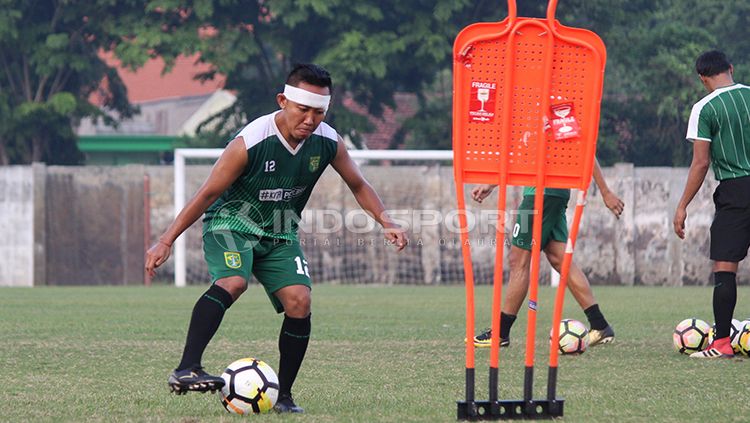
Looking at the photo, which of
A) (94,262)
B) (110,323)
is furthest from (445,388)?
(94,262)

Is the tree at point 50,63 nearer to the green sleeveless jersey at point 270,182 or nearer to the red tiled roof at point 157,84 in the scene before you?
the green sleeveless jersey at point 270,182

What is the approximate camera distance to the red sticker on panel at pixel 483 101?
18.7ft

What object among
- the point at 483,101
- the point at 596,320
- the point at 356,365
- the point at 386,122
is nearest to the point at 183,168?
the point at 596,320

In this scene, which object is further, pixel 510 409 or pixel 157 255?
pixel 157 255

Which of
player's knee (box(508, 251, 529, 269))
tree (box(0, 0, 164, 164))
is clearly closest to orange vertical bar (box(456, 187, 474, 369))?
player's knee (box(508, 251, 529, 269))

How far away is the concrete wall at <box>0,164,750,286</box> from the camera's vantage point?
2244cm

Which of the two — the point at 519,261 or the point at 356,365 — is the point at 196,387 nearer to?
the point at 356,365

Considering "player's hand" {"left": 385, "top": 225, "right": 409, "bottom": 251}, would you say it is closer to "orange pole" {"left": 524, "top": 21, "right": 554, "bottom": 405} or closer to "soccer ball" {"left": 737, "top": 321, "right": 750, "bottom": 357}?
"orange pole" {"left": 524, "top": 21, "right": 554, "bottom": 405}

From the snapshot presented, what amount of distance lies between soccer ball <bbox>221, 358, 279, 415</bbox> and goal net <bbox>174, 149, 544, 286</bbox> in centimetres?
1614

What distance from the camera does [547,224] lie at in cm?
1009

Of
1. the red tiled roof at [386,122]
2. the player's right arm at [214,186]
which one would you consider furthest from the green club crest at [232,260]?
the red tiled roof at [386,122]

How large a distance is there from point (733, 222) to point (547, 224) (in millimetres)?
1558

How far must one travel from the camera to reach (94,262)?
2352 cm

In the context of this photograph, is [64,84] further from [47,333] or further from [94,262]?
[47,333]
